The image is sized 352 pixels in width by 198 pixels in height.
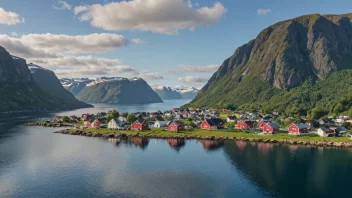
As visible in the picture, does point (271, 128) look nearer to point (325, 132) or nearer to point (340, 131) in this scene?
point (325, 132)

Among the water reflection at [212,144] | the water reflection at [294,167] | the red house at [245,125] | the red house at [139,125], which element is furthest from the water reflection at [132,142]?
the red house at [245,125]

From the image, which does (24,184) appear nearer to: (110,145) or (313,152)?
(110,145)

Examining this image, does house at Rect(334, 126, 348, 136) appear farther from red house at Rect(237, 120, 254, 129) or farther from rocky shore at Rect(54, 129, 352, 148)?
red house at Rect(237, 120, 254, 129)

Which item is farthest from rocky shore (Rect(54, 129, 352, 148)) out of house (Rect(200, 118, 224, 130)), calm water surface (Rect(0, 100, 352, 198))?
house (Rect(200, 118, 224, 130))

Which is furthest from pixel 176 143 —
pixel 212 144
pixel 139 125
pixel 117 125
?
pixel 117 125

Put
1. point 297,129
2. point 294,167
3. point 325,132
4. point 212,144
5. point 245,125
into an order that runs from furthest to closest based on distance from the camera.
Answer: point 245,125 → point 297,129 → point 325,132 → point 212,144 → point 294,167

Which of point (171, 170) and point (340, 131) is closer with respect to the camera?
point (171, 170)
